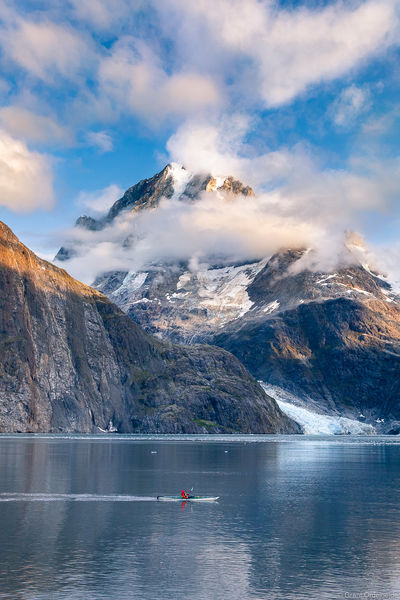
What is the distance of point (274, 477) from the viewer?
128250mm

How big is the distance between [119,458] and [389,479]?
6560 centimetres

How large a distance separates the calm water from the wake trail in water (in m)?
0.14

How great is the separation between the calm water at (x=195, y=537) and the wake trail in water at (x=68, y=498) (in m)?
0.14

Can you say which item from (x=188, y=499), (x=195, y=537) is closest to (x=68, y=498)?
(x=188, y=499)

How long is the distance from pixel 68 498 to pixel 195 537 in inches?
1089

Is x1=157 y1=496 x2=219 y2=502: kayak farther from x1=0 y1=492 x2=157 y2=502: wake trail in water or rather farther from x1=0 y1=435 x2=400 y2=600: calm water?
x1=0 y1=435 x2=400 y2=600: calm water

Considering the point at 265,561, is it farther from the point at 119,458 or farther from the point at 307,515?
the point at 119,458

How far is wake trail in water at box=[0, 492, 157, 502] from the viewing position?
3477 inches

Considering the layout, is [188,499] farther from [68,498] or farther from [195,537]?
[195,537]

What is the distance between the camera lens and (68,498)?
3558 inches

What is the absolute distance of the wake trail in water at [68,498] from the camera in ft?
290

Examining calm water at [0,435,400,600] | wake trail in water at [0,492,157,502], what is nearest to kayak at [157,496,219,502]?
wake trail in water at [0,492,157,502]

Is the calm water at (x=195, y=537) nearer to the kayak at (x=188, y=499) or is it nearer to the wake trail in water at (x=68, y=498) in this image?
the wake trail in water at (x=68, y=498)

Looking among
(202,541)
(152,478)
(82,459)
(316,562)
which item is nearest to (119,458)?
(82,459)
